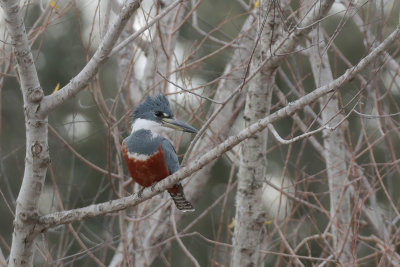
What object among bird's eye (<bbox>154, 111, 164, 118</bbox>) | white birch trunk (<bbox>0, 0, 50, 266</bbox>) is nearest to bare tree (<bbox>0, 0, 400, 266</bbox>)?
white birch trunk (<bbox>0, 0, 50, 266</bbox>)

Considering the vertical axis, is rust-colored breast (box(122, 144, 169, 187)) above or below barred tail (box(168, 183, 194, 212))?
above

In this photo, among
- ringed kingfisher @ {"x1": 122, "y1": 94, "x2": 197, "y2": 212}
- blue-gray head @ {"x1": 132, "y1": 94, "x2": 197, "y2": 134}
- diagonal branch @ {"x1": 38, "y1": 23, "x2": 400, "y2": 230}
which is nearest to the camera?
diagonal branch @ {"x1": 38, "y1": 23, "x2": 400, "y2": 230}

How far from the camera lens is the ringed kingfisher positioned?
183 inches

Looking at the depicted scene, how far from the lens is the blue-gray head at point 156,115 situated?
4.85 m

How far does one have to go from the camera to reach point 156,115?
4906 millimetres

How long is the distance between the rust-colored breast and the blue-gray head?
232mm

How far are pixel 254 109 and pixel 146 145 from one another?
93 centimetres

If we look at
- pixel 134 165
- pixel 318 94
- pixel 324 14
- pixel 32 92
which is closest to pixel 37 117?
pixel 32 92

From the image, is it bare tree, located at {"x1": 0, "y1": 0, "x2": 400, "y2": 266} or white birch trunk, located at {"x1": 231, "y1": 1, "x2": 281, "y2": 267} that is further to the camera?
white birch trunk, located at {"x1": 231, "y1": 1, "x2": 281, "y2": 267}

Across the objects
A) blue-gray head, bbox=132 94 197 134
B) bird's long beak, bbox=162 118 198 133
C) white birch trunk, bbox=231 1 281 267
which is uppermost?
blue-gray head, bbox=132 94 197 134

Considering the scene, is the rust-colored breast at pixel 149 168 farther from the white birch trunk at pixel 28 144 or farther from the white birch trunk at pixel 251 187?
the white birch trunk at pixel 28 144

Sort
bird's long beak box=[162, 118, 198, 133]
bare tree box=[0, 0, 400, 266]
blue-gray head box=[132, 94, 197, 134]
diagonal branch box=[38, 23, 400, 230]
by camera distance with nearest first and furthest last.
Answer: diagonal branch box=[38, 23, 400, 230] → bare tree box=[0, 0, 400, 266] → bird's long beak box=[162, 118, 198, 133] → blue-gray head box=[132, 94, 197, 134]

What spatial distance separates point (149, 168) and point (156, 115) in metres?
0.51

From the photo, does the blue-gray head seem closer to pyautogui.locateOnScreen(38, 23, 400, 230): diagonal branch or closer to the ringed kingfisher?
the ringed kingfisher
